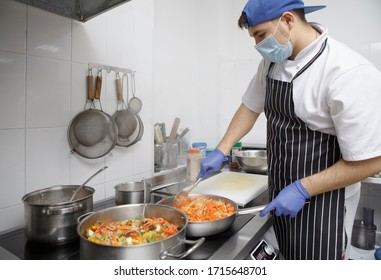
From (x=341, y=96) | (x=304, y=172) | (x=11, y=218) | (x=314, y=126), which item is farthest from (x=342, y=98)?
(x=11, y=218)

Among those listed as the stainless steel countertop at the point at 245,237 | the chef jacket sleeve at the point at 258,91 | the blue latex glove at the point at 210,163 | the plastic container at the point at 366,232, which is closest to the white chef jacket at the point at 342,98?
the chef jacket sleeve at the point at 258,91

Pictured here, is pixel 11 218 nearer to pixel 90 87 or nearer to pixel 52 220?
pixel 52 220

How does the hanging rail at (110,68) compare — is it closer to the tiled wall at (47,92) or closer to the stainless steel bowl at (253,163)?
the tiled wall at (47,92)

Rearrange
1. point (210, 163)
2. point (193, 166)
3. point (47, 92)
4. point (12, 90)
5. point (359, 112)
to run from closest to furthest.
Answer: point (359, 112) < point (12, 90) < point (47, 92) < point (210, 163) < point (193, 166)

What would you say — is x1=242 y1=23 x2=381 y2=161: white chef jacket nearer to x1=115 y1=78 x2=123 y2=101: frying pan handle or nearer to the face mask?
the face mask

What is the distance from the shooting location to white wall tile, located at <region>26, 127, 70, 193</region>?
3.53 ft

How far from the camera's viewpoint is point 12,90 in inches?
39.8

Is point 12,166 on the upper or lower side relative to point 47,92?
lower

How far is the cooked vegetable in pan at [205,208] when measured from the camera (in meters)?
1.02

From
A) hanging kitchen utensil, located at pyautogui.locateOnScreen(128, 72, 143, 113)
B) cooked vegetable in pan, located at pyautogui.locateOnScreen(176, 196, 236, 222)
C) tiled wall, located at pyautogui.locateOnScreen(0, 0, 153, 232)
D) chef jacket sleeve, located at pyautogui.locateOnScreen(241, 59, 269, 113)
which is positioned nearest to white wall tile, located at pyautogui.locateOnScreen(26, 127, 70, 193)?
tiled wall, located at pyautogui.locateOnScreen(0, 0, 153, 232)

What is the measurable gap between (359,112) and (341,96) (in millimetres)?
68

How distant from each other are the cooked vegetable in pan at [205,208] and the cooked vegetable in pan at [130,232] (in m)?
0.12
